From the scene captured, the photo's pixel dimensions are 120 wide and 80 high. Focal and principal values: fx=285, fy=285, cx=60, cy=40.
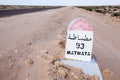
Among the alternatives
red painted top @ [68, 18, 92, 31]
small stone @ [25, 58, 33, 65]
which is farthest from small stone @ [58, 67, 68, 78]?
small stone @ [25, 58, 33, 65]

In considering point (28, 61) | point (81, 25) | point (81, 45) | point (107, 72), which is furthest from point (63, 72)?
point (107, 72)

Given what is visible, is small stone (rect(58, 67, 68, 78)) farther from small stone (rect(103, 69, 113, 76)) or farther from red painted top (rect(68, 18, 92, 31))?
small stone (rect(103, 69, 113, 76))

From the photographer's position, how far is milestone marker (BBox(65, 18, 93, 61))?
4629 millimetres

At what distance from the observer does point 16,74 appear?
4.93 m

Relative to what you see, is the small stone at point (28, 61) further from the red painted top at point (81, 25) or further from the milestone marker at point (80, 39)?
the red painted top at point (81, 25)

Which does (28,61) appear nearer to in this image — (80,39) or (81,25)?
(80,39)

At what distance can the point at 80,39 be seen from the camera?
4.67 m

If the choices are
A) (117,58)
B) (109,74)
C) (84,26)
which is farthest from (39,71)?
(117,58)

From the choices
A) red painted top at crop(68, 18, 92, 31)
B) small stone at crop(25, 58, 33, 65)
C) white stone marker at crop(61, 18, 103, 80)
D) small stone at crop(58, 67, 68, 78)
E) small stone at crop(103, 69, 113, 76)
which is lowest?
small stone at crop(103, 69, 113, 76)

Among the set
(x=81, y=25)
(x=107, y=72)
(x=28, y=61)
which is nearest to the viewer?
(x=81, y=25)

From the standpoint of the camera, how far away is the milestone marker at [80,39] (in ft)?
15.2

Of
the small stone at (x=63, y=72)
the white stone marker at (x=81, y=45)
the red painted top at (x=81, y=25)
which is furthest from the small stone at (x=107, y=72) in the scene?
the red painted top at (x=81, y=25)
